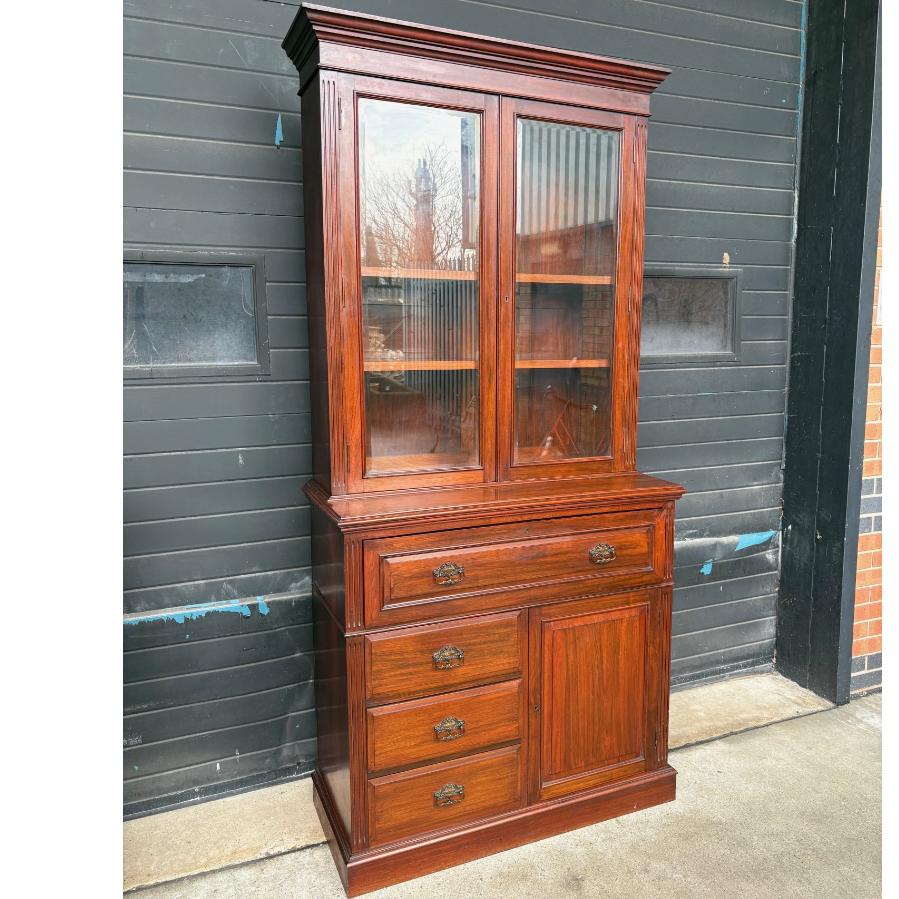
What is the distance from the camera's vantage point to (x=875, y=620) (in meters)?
3.16

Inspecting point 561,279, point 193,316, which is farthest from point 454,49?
point 193,316

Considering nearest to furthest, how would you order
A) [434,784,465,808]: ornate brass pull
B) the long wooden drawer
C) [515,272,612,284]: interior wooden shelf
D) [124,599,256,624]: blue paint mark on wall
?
the long wooden drawer → [434,784,465,808]: ornate brass pull → [515,272,612,284]: interior wooden shelf → [124,599,256,624]: blue paint mark on wall

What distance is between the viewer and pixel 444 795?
2.12 m

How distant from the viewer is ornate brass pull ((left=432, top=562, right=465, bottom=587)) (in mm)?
2039

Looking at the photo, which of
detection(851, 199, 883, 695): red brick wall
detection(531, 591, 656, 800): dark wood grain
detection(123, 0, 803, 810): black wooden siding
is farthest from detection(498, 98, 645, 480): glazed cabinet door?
detection(851, 199, 883, 695): red brick wall

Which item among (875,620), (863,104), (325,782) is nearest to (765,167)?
(863,104)

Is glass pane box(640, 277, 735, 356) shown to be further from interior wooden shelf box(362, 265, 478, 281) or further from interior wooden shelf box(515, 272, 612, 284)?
interior wooden shelf box(362, 265, 478, 281)

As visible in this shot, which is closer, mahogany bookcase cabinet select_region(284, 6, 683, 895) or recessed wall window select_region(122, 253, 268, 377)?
mahogany bookcase cabinet select_region(284, 6, 683, 895)

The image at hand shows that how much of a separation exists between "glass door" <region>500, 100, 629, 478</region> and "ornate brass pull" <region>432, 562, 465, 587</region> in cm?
36

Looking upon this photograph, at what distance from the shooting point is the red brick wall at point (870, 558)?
3002 millimetres

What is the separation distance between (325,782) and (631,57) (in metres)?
2.74

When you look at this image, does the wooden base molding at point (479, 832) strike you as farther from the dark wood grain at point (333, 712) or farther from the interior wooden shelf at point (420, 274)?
the interior wooden shelf at point (420, 274)
